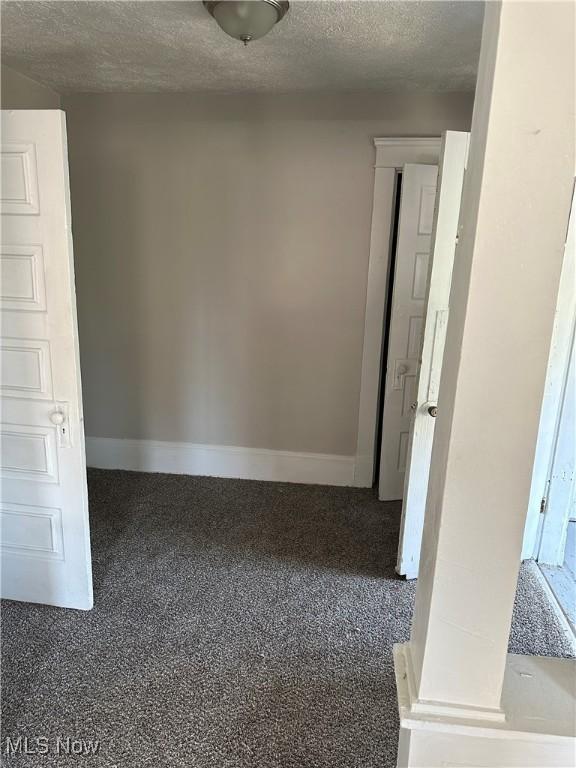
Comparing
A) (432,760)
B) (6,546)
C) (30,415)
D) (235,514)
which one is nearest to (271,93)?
(30,415)

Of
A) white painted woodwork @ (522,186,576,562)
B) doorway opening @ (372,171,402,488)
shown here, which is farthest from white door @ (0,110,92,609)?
white painted woodwork @ (522,186,576,562)

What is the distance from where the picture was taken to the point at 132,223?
320cm

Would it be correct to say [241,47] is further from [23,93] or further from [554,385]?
[554,385]

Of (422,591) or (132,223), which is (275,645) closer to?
(422,591)

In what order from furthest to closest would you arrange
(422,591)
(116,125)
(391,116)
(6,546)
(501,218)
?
(116,125) → (391,116) → (6,546) → (422,591) → (501,218)

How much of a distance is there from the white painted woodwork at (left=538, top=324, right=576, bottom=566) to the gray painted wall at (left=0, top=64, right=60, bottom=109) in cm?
328

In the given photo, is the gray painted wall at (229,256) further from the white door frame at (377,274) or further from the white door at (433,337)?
the white door at (433,337)

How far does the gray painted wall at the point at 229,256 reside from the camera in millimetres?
2984

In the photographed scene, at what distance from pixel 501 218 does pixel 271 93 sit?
102 inches

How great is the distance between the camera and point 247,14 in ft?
5.82

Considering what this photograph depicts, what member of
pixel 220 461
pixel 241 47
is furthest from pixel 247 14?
pixel 220 461

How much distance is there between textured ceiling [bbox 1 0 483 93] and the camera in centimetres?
190

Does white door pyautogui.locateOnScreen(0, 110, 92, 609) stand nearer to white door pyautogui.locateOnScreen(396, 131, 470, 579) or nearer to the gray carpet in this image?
the gray carpet

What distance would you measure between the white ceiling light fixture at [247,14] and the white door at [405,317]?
1.23 m
